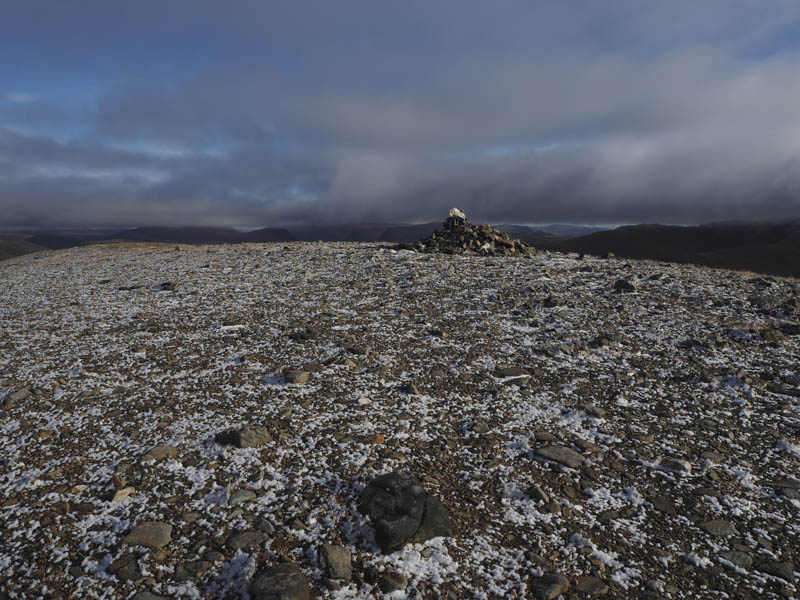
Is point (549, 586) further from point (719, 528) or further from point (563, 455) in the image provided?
point (719, 528)

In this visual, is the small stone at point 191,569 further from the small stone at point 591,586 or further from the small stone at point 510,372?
the small stone at point 510,372

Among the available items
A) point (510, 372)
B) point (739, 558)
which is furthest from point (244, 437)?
point (739, 558)

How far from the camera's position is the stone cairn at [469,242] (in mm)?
26000

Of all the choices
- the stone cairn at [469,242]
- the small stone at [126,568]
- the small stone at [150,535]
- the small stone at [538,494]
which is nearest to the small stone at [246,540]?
the small stone at [150,535]

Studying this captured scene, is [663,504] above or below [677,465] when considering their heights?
below

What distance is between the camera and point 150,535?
4.98 m

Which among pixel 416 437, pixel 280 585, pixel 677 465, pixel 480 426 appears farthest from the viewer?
pixel 480 426

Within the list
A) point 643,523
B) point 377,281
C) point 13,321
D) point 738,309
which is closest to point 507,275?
point 377,281

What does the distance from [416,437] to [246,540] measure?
10.3ft

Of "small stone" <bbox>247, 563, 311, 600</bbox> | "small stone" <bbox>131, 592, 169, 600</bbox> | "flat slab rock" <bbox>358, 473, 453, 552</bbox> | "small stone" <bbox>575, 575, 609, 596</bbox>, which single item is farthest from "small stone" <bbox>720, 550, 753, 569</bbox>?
"small stone" <bbox>131, 592, 169, 600</bbox>

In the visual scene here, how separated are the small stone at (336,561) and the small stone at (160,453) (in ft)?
11.2

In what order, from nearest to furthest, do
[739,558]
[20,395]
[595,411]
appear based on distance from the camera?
1. [739,558]
2. [595,411]
3. [20,395]

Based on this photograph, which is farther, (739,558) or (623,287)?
(623,287)

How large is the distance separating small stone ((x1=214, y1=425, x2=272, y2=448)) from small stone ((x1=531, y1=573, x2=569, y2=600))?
15.1 feet
